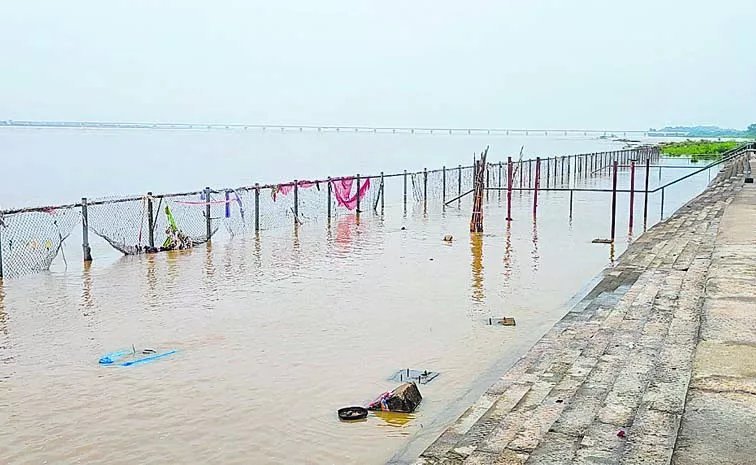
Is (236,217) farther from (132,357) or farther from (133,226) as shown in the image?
(132,357)

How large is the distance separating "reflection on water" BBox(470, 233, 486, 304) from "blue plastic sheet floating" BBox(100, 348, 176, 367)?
5210mm

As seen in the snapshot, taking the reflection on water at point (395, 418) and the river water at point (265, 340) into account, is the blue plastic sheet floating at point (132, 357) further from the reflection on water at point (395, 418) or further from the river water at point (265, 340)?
the reflection on water at point (395, 418)

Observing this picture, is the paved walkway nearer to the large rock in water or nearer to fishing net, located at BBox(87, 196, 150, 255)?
the large rock in water

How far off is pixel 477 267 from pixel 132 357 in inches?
326

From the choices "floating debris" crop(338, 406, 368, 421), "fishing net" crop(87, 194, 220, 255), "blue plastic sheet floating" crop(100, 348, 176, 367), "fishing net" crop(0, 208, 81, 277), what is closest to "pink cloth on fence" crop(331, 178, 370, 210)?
"fishing net" crop(87, 194, 220, 255)

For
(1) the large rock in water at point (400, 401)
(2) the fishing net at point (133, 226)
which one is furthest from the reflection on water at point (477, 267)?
(2) the fishing net at point (133, 226)

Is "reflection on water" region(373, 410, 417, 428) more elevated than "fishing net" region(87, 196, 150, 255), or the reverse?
"fishing net" region(87, 196, 150, 255)

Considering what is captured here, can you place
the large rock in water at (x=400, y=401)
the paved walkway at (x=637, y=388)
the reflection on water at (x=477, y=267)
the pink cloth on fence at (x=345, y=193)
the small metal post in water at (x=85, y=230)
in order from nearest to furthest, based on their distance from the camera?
the paved walkway at (x=637, y=388), the large rock in water at (x=400, y=401), the reflection on water at (x=477, y=267), the small metal post in water at (x=85, y=230), the pink cloth on fence at (x=345, y=193)

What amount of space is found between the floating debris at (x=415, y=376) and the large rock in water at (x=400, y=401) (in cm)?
82

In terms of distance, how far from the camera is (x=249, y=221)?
23.2m

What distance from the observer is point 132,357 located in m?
9.29

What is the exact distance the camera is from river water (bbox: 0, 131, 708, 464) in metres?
6.84

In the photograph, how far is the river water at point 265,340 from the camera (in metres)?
6.84

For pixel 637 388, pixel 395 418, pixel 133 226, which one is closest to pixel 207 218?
pixel 133 226
